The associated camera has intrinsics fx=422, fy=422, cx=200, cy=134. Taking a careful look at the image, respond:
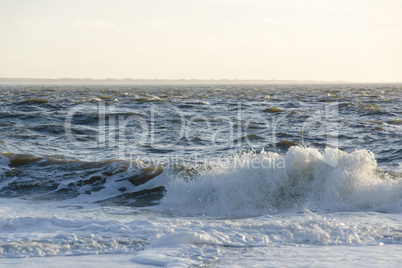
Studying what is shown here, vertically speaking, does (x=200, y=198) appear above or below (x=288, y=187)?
below

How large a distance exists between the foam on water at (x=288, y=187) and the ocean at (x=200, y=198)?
2cm

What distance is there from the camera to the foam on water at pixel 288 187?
22.3 feet

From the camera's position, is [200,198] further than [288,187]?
No

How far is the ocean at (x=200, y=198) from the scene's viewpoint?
4.50 meters

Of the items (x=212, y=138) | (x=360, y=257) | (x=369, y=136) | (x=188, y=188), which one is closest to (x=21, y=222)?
(x=188, y=188)

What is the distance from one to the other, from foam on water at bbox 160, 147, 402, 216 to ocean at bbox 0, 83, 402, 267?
0.06 feet

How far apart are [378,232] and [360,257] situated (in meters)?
1.00

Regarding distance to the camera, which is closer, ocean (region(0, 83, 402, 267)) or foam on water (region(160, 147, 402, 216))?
ocean (region(0, 83, 402, 267))

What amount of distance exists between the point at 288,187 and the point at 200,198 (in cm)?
158

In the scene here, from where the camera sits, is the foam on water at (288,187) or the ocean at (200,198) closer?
the ocean at (200,198)

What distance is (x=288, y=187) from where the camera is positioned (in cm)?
748

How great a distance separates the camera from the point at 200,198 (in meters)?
7.31

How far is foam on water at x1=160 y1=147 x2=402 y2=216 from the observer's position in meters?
6.79

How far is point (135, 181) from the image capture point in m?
8.88
